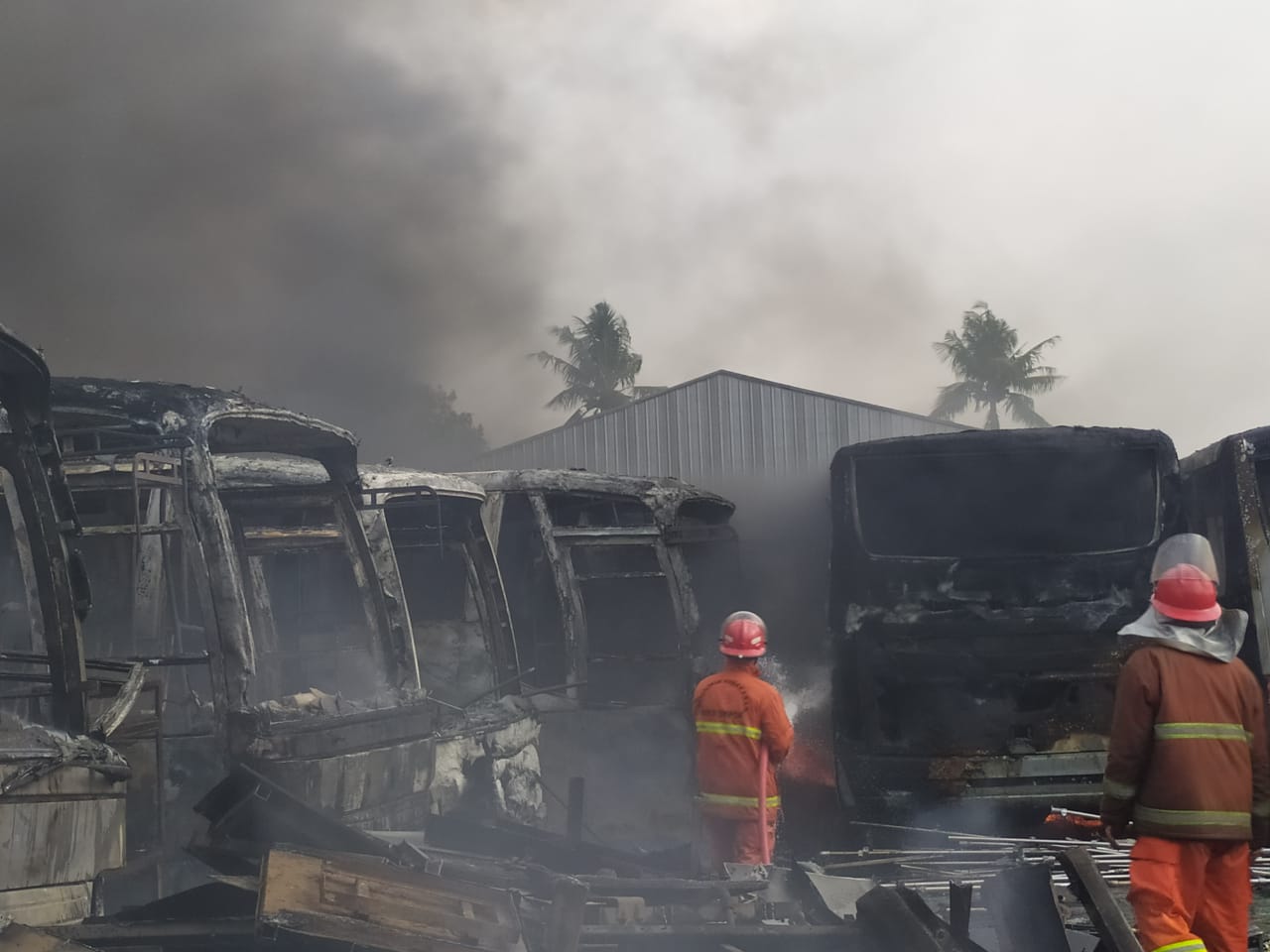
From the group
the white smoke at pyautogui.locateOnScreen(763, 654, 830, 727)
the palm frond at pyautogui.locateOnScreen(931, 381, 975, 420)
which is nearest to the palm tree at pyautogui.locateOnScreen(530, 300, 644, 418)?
the palm frond at pyautogui.locateOnScreen(931, 381, 975, 420)

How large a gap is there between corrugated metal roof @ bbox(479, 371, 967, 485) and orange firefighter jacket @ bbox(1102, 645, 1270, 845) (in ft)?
71.2

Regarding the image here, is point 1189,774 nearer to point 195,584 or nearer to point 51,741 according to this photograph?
point 51,741

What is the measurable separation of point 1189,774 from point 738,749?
241cm

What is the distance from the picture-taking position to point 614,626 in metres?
11.0

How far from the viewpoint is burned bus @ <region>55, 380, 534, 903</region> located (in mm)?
5570

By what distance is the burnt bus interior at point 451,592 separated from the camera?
8.34m

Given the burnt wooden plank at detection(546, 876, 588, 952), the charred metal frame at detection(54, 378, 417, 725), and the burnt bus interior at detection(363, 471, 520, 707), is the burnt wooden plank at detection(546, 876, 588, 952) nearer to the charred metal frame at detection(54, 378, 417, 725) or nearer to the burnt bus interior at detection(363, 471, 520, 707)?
the charred metal frame at detection(54, 378, 417, 725)

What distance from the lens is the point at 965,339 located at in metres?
42.8

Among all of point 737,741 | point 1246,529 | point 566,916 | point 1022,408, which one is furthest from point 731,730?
point 1022,408

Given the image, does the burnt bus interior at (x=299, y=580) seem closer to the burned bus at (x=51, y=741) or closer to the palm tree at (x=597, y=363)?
the burned bus at (x=51, y=741)

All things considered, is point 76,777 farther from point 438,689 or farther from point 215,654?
point 438,689

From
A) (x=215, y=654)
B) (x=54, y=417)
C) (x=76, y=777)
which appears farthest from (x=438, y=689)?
(x=76, y=777)

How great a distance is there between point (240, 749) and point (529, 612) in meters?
4.77

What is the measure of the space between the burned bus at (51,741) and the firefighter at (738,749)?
274 cm
